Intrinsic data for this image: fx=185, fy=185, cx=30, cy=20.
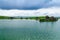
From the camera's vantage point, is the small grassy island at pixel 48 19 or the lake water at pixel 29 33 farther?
the small grassy island at pixel 48 19

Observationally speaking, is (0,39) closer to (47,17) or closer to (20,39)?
(20,39)

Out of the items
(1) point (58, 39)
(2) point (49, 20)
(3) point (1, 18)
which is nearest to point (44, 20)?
(2) point (49, 20)

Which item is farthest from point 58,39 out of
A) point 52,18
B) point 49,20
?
point 49,20

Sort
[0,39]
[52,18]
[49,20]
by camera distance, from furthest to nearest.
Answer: [49,20]
[52,18]
[0,39]

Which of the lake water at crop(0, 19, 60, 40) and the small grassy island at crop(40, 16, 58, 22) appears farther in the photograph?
the small grassy island at crop(40, 16, 58, 22)

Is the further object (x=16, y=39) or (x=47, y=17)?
(x=47, y=17)

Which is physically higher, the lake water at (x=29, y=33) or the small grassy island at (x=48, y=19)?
the small grassy island at (x=48, y=19)

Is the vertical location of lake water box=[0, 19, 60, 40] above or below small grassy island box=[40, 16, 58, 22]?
below

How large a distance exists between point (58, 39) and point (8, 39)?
2784 mm

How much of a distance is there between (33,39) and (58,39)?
55.5 inches

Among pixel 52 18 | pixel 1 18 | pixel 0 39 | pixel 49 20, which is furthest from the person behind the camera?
pixel 1 18

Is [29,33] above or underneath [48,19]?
underneath

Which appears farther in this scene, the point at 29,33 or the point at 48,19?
the point at 48,19

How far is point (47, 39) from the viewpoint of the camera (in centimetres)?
1037
